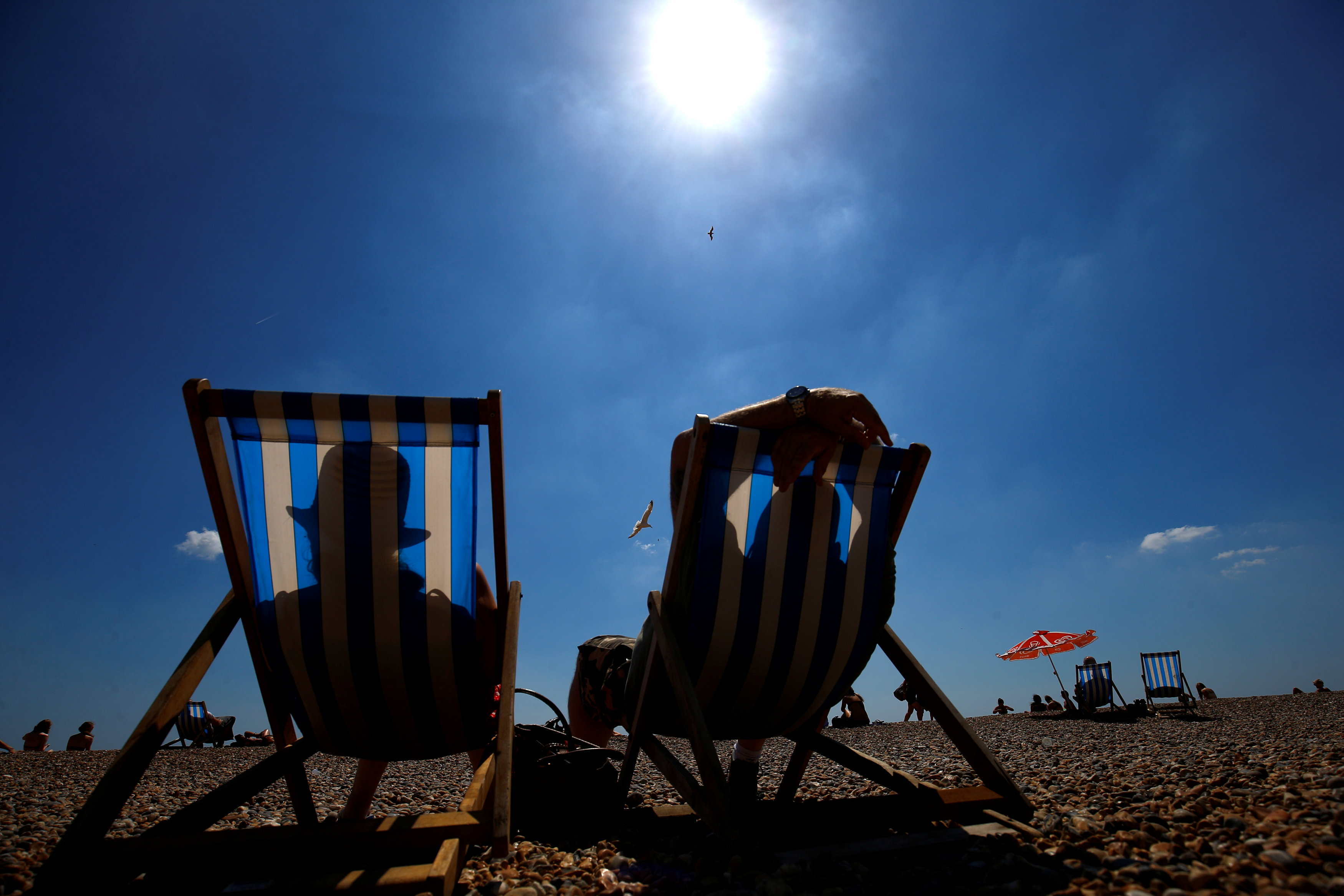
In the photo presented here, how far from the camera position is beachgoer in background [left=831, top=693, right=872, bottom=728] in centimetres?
1068

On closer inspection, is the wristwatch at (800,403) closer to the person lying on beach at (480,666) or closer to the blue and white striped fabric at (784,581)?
the blue and white striped fabric at (784,581)

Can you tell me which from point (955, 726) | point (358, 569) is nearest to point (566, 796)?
point (358, 569)

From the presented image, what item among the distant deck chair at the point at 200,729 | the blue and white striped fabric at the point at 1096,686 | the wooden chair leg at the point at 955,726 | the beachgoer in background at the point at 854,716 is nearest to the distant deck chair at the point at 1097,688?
the blue and white striped fabric at the point at 1096,686

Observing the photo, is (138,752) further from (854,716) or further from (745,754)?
(854,716)

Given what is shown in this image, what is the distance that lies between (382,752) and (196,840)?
67cm

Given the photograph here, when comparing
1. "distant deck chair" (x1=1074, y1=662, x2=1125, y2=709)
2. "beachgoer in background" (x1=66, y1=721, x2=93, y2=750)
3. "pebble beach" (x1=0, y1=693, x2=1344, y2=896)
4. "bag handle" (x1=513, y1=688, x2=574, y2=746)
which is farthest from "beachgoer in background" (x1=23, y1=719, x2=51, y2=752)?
"distant deck chair" (x1=1074, y1=662, x2=1125, y2=709)

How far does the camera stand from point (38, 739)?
8.31m

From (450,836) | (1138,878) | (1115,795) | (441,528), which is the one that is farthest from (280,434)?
(1115,795)

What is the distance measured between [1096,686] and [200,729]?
16119 millimetres

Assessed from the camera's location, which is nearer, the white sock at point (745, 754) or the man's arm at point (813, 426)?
the man's arm at point (813, 426)

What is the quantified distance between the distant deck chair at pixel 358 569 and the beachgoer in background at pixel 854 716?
34.5 ft

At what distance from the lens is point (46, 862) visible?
3.98 ft

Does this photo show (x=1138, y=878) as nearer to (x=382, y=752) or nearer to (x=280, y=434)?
(x=382, y=752)

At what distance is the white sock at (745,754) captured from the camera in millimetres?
2189
